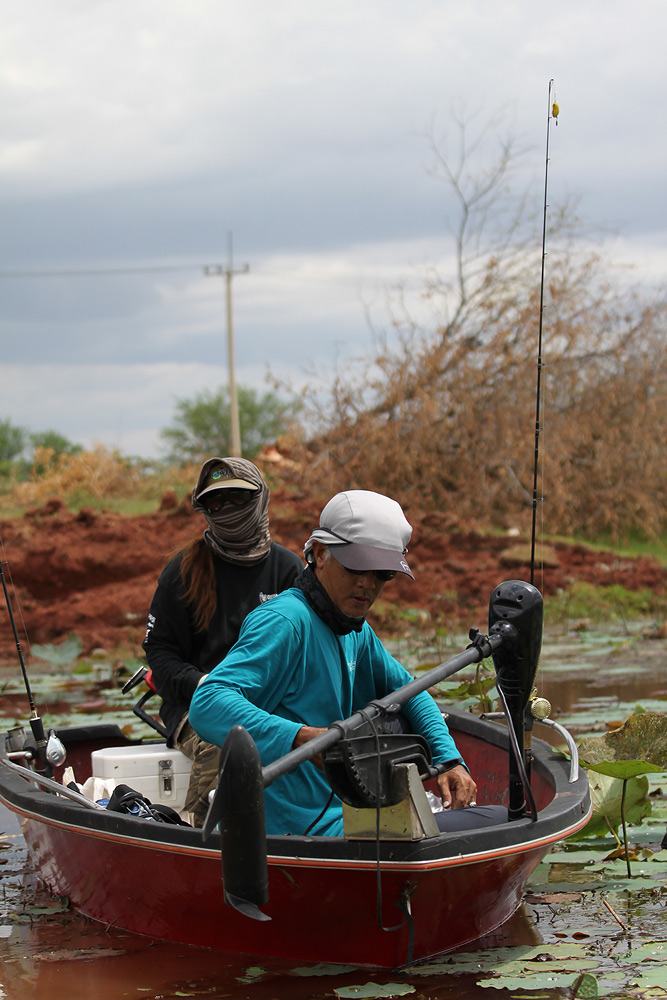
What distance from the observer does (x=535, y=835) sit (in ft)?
12.4

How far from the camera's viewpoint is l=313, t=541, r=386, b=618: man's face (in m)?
3.60

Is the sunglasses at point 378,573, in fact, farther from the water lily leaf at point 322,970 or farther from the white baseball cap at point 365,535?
the water lily leaf at point 322,970

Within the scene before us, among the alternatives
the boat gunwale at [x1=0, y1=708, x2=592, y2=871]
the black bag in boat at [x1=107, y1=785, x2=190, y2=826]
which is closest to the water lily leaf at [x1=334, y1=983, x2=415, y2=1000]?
the boat gunwale at [x1=0, y1=708, x2=592, y2=871]

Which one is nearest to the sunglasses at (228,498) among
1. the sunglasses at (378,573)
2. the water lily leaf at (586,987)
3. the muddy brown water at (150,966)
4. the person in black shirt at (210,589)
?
the person in black shirt at (210,589)

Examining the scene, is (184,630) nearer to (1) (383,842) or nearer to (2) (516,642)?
(1) (383,842)

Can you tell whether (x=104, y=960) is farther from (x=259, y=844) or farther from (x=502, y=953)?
(x=259, y=844)

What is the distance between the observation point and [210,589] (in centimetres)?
511

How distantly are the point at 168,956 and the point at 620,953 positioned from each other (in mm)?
1638

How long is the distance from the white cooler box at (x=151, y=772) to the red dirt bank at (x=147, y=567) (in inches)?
365

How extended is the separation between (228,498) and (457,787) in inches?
70.3

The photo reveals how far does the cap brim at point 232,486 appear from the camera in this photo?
17.2 feet

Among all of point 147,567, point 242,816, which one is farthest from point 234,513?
point 147,567

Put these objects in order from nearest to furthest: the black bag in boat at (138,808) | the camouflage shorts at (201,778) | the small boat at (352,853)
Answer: the small boat at (352,853) → the black bag in boat at (138,808) → the camouflage shorts at (201,778)

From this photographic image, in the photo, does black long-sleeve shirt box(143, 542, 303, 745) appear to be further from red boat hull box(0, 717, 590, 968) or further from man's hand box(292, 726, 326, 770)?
man's hand box(292, 726, 326, 770)
